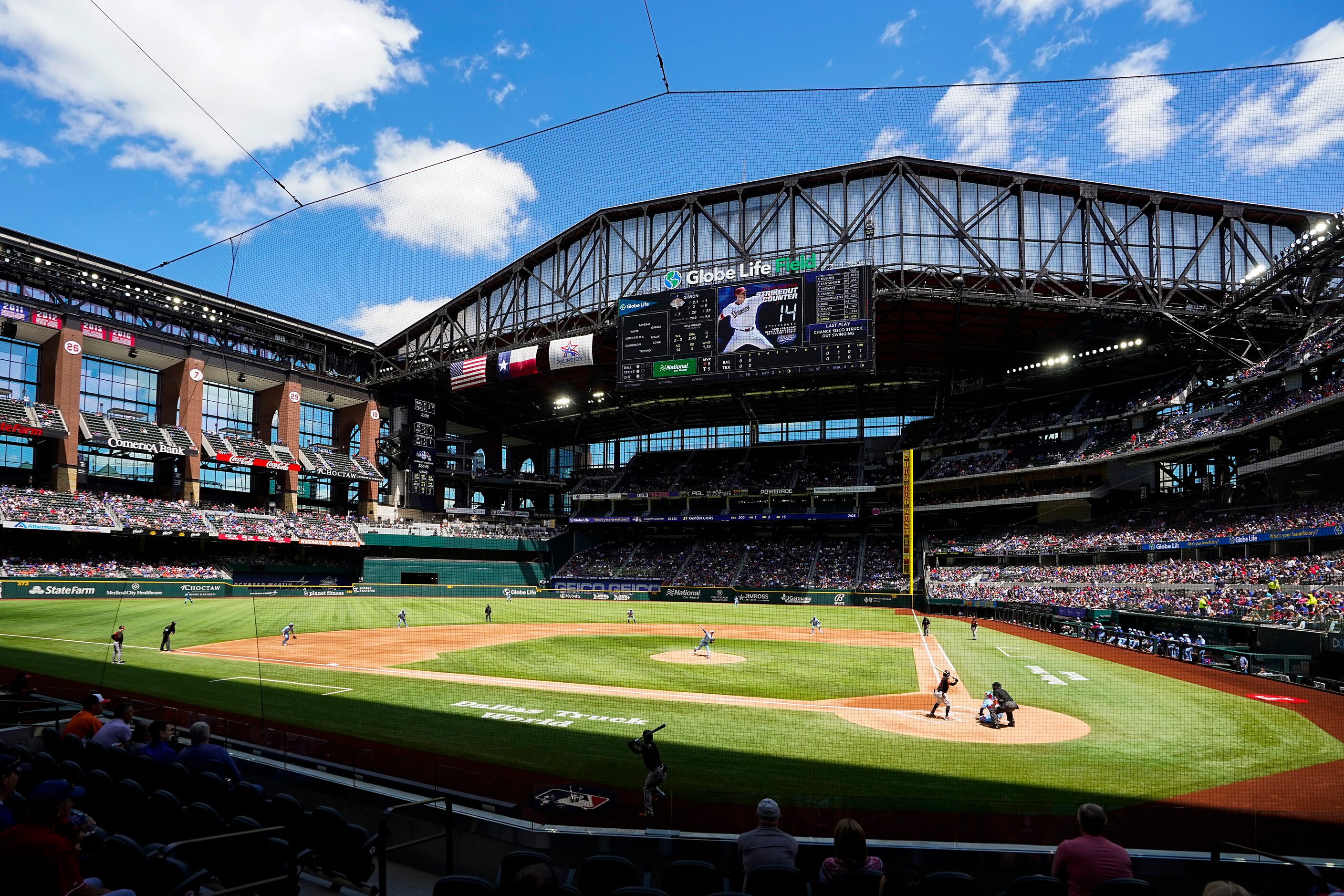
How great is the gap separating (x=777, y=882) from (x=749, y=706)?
15.1 m

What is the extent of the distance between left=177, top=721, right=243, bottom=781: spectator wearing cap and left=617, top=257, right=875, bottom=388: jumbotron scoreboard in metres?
39.9

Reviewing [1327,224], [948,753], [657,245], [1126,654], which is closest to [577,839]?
[948,753]

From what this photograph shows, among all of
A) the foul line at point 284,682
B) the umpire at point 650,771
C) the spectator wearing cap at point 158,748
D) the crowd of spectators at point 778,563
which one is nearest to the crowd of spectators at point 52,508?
the foul line at point 284,682

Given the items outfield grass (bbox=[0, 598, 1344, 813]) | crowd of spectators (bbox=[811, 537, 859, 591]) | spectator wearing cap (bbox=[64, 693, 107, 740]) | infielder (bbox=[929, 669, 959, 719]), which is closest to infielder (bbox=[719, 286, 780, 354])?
outfield grass (bbox=[0, 598, 1344, 813])

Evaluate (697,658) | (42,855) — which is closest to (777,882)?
(42,855)

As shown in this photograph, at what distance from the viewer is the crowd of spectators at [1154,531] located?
35.4 metres

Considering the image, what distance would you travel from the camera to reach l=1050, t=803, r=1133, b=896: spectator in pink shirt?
6012 millimetres

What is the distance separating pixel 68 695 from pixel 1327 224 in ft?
150

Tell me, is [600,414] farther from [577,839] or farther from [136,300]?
[577,839]

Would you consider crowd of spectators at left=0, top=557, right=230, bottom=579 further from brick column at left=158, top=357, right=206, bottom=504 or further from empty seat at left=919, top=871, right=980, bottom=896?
empty seat at left=919, top=871, right=980, bottom=896

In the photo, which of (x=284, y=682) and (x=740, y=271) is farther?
(x=740, y=271)

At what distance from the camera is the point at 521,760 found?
1452 cm

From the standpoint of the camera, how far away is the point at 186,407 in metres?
57.2

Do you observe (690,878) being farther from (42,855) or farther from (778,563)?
(778,563)
